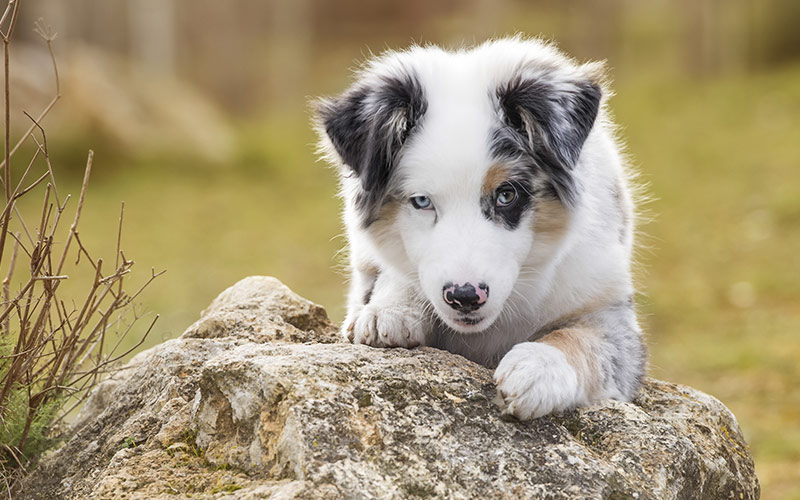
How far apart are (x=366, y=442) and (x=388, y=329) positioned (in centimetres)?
78

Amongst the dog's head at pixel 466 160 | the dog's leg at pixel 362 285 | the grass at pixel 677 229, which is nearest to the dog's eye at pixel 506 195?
the dog's head at pixel 466 160

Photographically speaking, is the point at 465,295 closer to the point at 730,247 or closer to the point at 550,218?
the point at 550,218

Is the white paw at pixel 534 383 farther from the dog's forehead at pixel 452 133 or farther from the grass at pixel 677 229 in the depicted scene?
the grass at pixel 677 229

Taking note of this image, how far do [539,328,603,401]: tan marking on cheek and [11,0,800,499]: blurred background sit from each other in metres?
1.64

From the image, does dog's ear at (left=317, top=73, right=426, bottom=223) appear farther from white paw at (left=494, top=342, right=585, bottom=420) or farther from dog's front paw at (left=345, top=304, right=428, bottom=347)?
white paw at (left=494, top=342, right=585, bottom=420)

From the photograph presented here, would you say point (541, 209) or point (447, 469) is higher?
point (541, 209)

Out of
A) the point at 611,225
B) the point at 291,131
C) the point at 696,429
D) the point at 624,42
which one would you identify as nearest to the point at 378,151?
the point at 611,225

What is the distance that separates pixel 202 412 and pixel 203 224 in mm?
9931

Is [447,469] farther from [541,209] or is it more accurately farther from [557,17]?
[557,17]

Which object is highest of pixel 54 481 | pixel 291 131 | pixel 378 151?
pixel 291 131

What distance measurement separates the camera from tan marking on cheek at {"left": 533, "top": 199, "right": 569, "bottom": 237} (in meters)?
3.67

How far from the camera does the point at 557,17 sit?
24812 mm

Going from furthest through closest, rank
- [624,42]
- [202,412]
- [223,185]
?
1. [624,42]
2. [223,185]
3. [202,412]

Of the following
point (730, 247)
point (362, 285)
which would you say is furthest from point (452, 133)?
point (730, 247)
